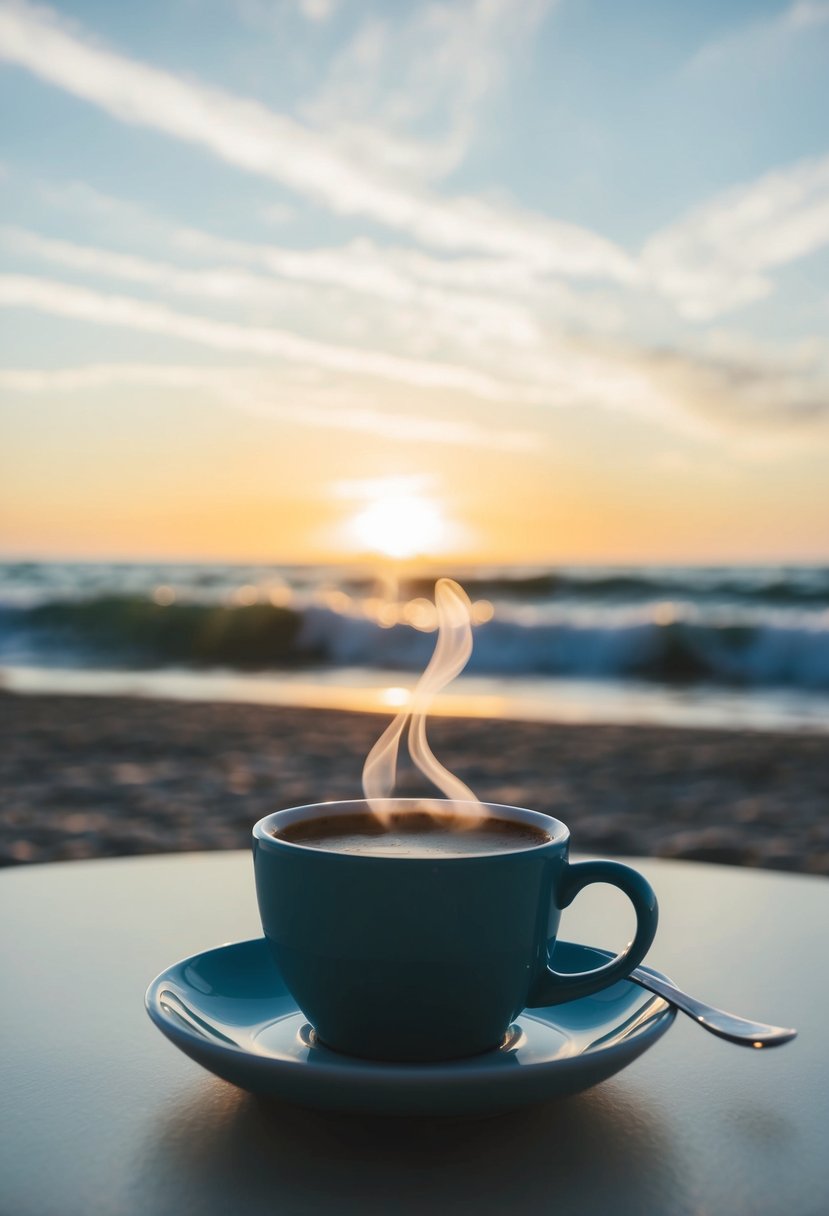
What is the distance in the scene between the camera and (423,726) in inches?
33.0

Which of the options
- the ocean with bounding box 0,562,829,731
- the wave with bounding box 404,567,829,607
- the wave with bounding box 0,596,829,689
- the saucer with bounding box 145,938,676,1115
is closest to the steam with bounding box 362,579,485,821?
the saucer with bounding box 145,938,676,1115

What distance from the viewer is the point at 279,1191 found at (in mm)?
432

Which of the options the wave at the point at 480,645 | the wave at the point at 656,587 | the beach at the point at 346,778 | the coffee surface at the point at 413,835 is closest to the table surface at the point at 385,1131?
the coffee surface at the point at 413,835

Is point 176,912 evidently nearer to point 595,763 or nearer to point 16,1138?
point 16,1138

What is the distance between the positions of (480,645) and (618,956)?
9005 millimetres

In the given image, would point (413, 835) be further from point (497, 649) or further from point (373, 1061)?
point (497, 649)

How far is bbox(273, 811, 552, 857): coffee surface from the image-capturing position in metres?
0.62

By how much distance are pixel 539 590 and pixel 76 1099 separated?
14102 millimetres

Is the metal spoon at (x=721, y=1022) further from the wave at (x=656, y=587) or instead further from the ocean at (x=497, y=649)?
the wave at (x=656, y=587)

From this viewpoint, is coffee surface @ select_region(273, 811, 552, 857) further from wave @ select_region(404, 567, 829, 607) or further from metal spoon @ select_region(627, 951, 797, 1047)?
wave @ select_region(404, 567, 829, 607)

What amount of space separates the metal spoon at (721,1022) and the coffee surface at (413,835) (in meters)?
0.09

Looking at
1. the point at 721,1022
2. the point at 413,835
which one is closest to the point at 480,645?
the point at 413,835

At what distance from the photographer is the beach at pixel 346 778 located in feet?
9.91

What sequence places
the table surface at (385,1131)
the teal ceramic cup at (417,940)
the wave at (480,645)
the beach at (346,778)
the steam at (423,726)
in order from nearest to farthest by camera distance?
the table surface at (385,1131) → the teal ceramic cup at (417,940) → the steam at (423,726) → the beach at (346,778) → the wave at (480,645)
